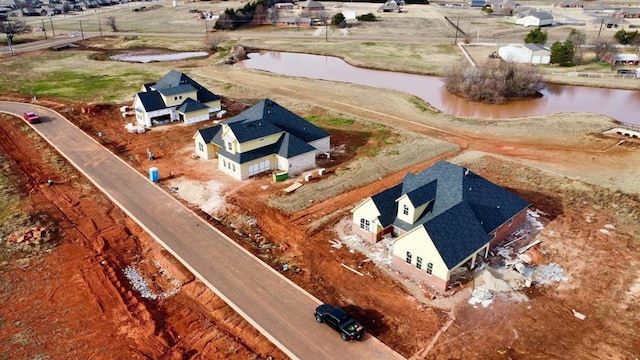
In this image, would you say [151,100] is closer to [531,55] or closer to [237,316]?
[237,316]

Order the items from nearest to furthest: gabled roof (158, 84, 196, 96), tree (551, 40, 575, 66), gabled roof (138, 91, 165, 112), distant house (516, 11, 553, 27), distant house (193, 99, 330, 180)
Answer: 1. distant house (193, 99, 330, 180)
2. gabled roof (138, 91, 165, 112)
3. gabled roof (158, 84, 196, 96)
4. tree (551, 40, 575, 66)
5. distant house (516, 11, 553, 27)

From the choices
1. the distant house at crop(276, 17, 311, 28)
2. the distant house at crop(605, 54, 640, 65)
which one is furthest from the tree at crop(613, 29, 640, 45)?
the distant house at crop(276, 17, 311, 28)

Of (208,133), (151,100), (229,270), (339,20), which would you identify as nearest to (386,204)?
(229,270)

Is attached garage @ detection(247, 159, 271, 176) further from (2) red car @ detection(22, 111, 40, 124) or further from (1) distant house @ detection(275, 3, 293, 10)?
(1) distant house @ detection(275, 3, 293, 10)

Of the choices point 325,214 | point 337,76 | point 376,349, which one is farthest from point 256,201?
point 337,76

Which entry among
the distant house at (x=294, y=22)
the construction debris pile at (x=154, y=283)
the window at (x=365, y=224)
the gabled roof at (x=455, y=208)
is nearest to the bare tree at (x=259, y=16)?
the distant house at (x=294, y=22)

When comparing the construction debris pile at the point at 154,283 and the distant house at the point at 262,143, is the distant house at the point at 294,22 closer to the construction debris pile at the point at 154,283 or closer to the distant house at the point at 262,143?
the distant house at the point at 262,143
